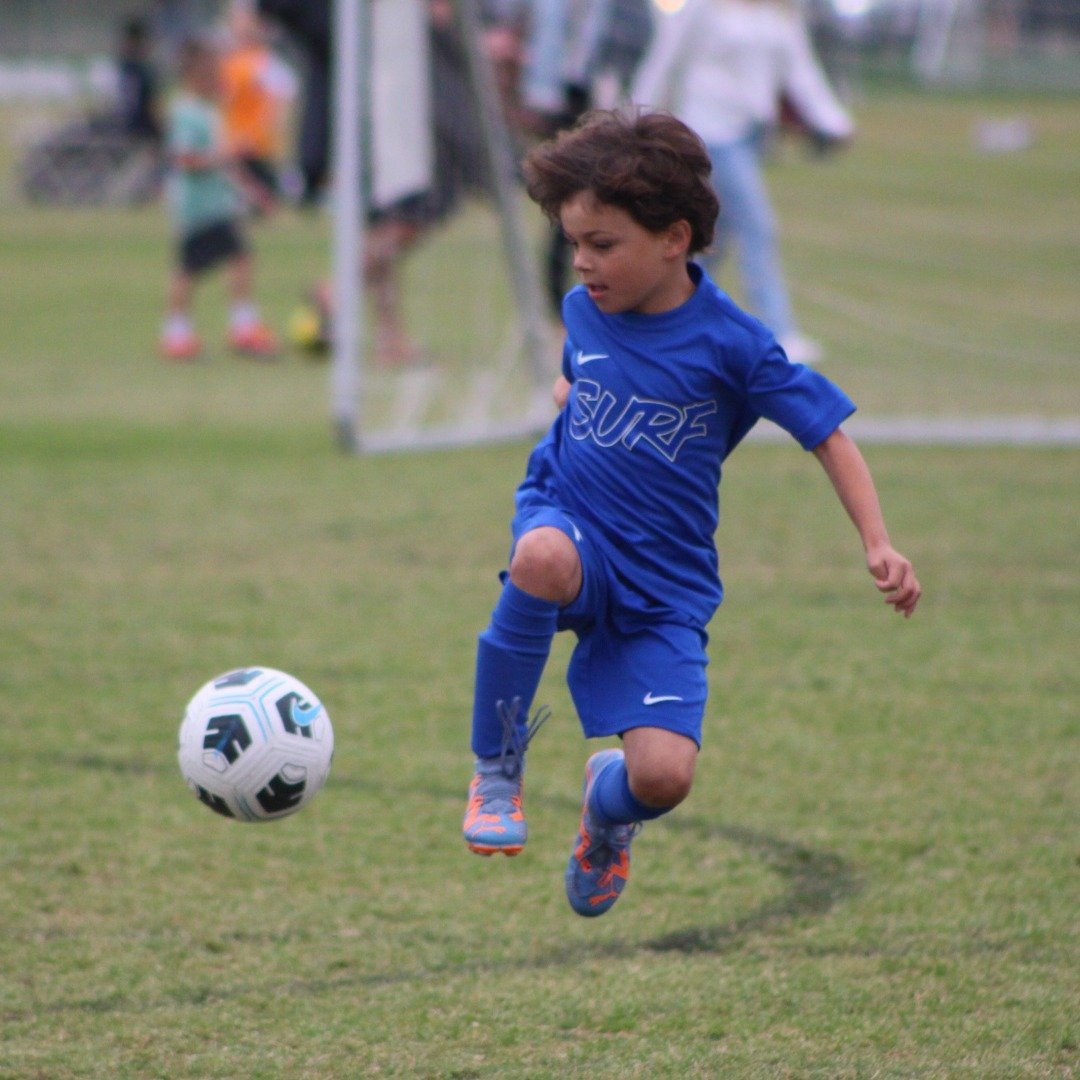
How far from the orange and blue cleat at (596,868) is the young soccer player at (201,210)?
8769 mm

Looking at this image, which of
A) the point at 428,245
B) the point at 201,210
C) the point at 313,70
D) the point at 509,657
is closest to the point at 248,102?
the point at 313,70

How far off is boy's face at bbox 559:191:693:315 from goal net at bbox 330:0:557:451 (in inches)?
198

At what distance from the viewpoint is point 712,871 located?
12.3 feet

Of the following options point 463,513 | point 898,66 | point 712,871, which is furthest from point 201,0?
point 712,871

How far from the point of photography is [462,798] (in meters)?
4.23

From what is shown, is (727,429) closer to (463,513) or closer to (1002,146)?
(463,513)

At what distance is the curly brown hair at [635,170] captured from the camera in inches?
122

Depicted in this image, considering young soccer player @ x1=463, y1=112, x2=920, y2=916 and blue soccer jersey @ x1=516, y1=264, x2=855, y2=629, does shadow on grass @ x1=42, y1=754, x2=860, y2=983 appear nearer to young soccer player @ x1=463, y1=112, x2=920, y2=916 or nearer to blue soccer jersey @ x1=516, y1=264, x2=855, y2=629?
young soccer player @ x1=463, y1=112, x2=920, y2=916

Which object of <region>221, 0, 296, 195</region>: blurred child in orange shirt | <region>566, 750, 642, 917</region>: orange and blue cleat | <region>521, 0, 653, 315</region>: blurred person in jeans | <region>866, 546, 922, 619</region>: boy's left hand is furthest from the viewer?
<region>221, 0, 296, 195</region>: blurred child in orange shirt

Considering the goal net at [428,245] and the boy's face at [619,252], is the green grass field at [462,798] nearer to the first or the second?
the goal net at [428,245]

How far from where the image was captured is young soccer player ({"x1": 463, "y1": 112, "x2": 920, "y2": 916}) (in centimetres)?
311

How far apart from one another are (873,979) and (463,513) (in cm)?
439

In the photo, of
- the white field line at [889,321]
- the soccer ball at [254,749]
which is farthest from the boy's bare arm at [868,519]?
the white field line at [889,321]

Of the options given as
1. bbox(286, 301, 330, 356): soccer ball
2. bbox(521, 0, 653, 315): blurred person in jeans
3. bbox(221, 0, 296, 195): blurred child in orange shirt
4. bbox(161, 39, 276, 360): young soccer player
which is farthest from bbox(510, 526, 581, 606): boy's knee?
bbox(221, 0, 296, 195): blurred child in orange shirt
